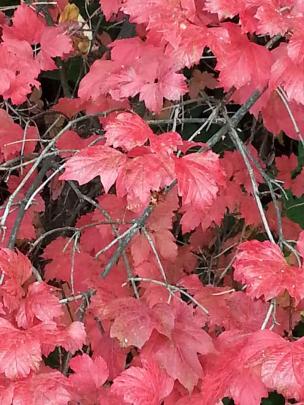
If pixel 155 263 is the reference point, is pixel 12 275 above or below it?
above

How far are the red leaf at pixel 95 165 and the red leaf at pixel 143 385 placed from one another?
31cm

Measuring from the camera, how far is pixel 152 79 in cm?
133

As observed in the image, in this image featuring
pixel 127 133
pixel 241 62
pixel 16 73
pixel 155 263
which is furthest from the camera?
pixel 155 263

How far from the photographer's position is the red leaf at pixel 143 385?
3.52ft

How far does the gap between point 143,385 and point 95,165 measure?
0.36 m

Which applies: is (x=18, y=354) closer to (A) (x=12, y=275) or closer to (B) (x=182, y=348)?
(A) (x=12, y=275)

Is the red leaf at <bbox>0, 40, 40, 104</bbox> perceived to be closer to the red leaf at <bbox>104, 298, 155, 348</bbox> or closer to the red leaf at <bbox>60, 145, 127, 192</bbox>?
the red leaf at <bbox>60, 145, 127, 192</bbox>

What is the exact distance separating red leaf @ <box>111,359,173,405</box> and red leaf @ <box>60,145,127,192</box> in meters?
0.31

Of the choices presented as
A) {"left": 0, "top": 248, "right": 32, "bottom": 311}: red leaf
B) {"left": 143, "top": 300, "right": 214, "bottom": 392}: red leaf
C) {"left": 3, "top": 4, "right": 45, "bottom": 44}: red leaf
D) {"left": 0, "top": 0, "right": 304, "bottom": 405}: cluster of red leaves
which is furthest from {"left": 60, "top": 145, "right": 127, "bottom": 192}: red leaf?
{"left": 3, "top": 4, "right": 45, "bottom": 44}: red leaf

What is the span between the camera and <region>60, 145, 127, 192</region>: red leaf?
1.06m

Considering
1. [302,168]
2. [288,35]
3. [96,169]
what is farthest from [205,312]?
[302,168]

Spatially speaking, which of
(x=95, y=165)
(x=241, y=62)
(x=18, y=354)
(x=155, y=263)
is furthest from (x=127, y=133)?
(x=155, y=263)

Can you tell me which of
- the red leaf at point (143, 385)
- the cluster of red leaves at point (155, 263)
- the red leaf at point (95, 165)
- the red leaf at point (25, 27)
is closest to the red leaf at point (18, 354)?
the cluster of red leaves at point (155, 263)

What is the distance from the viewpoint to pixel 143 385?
1098 mm
